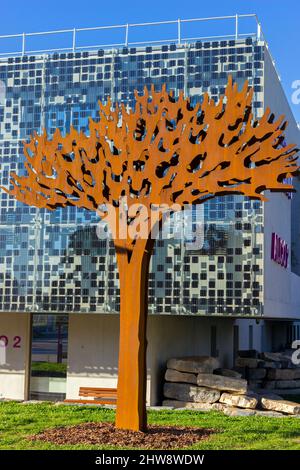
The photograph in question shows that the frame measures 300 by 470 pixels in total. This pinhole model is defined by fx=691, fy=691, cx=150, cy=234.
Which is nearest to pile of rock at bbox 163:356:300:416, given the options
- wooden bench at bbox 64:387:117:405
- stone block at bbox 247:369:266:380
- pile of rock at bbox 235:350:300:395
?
wooden bench at bbox 64:387:117:405

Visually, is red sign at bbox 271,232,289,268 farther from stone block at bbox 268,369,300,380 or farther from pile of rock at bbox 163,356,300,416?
stone block at bbox 268,369,300,380

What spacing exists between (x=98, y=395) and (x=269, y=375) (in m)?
8.74

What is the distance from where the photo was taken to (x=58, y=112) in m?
17.8

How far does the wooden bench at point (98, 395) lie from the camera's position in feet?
55.9

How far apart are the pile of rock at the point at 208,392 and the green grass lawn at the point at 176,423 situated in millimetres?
1266

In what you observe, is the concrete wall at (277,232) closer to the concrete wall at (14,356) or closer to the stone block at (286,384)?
the stone block at (286,384)

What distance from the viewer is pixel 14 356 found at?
1844 centimetres

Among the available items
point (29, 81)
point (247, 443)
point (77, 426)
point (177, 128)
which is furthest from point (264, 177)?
point (29, 81)

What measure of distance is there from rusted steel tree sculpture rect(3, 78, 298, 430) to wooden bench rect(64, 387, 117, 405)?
5.95 meters

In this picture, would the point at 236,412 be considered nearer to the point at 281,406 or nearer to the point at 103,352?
the point at 281,406

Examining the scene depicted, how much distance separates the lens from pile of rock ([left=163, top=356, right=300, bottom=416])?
16.5 m

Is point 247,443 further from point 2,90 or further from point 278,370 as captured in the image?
point 278,370

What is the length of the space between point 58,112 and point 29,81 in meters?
1.20

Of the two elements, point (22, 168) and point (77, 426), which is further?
point (22, 168)
